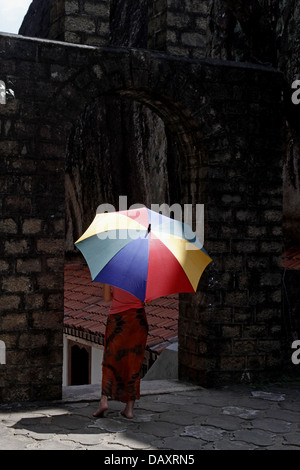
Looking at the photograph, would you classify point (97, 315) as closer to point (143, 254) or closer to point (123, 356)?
point (123, 356)

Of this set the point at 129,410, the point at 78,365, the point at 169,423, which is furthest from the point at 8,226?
the point at 78,365

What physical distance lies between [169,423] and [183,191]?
A: 2.60 m

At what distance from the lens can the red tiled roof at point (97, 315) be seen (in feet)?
27.8

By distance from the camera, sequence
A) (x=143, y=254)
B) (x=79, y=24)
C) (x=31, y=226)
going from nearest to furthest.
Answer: (x=143, y=254), (x=31, y=226), (x=79, y=24)

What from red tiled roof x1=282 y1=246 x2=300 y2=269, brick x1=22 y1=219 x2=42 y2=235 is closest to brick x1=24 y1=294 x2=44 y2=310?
brick x1=22 y1=219 x2=42 y2=235

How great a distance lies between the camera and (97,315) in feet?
33.2

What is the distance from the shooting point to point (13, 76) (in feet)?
19.2

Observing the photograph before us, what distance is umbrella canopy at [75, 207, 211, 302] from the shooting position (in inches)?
173

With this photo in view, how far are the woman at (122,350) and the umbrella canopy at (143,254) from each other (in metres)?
0.64

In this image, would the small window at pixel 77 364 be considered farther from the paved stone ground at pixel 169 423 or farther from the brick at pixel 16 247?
the brick at pixel 16 247

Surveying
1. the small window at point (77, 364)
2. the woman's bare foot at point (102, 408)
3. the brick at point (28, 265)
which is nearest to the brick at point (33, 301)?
the brick at point (28, 265)

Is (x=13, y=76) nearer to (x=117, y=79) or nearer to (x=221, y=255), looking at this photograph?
(x=117, y=79)

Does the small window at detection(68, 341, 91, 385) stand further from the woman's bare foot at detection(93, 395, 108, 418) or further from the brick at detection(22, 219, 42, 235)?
the woman's bare foot at detection(93, 395, 108, 418)

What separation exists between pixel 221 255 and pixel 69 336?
15.1 ft
